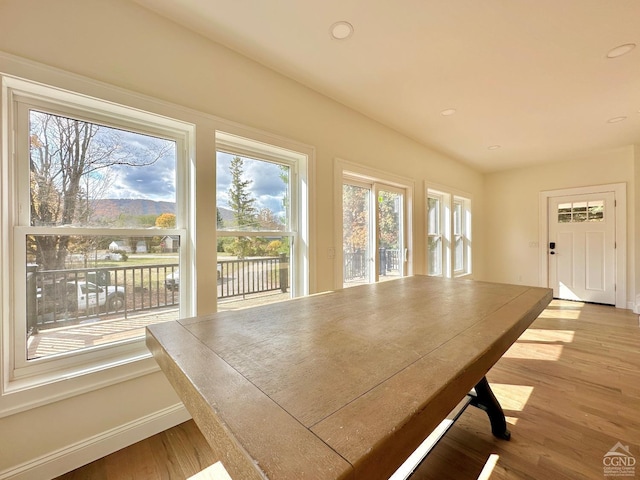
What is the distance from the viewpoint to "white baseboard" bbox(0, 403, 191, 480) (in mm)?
1361

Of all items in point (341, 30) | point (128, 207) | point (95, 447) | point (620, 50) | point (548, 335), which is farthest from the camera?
point (548, 335)

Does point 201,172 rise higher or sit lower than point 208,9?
lower

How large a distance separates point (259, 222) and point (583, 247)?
5666 mm

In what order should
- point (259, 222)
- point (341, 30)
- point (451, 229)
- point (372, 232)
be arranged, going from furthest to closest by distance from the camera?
point (451, 229)
point (372, 232)
point (259, 222)
point (341, 30)

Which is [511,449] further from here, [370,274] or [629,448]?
[370,274]

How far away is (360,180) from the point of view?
3.40 metres

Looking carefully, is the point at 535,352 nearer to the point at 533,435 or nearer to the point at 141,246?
the point at 533,435

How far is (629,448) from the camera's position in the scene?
1528 millimetres

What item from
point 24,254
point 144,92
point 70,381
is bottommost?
point 70,381

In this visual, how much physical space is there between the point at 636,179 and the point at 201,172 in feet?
20.0

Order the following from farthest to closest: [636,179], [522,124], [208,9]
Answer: [636,179] < [522,124] < [208,9]

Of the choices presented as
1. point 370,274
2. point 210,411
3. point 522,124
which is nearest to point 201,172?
point 210,411

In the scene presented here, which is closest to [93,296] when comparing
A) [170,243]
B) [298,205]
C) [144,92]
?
[170,243]

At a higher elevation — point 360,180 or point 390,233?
point 360,180
